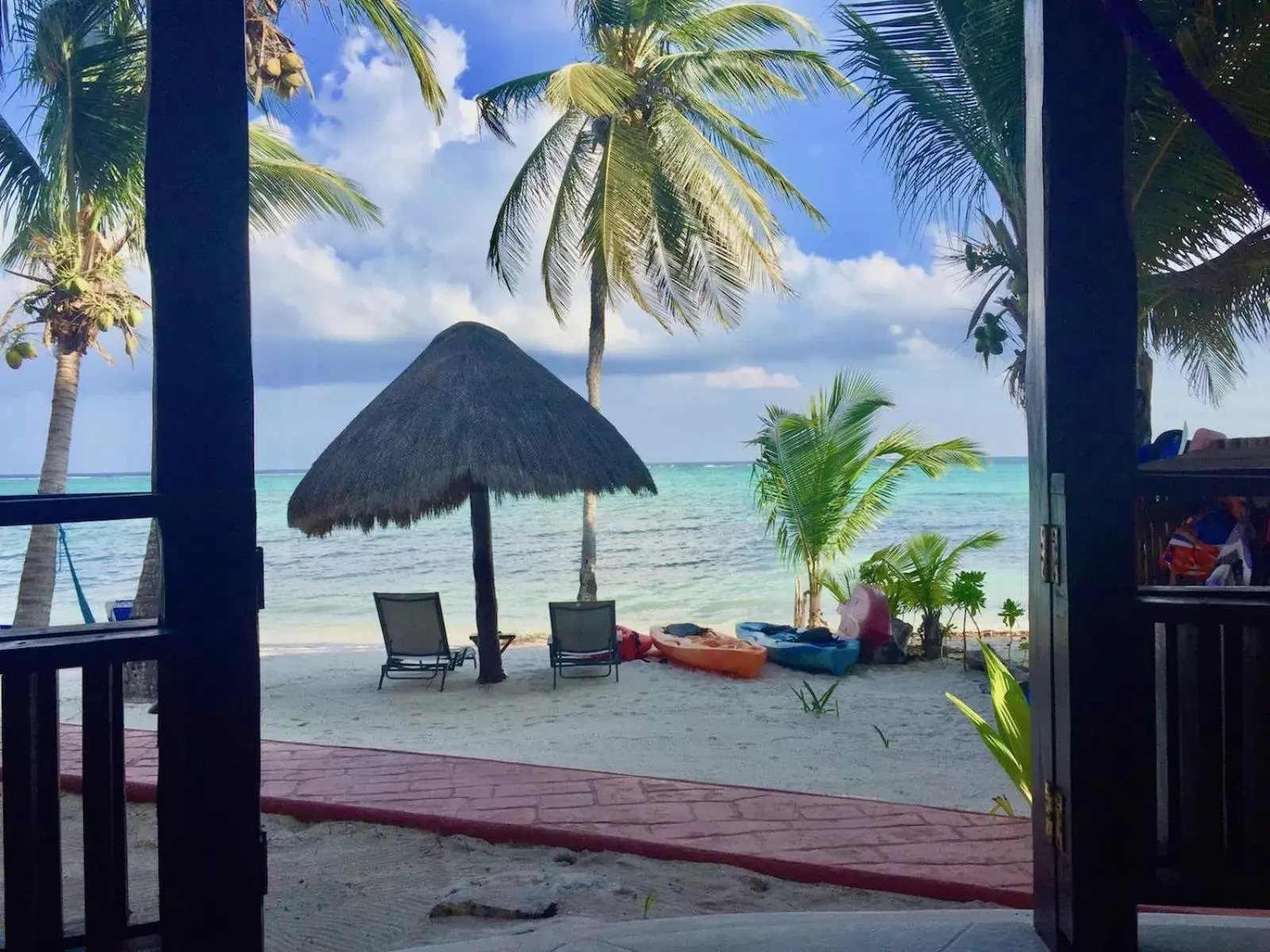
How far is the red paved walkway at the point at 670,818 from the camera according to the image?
3.32 meters

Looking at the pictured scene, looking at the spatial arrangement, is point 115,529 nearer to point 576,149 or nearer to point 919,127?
point 576,149

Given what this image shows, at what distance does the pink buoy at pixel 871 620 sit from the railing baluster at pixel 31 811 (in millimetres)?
8323

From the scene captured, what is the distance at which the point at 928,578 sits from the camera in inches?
388

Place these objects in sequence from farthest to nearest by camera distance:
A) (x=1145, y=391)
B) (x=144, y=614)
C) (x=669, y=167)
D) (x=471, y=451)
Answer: (x=669, y=167) < (x=144, y=614) < (x=1145, y=391) < (x=471, y=451)

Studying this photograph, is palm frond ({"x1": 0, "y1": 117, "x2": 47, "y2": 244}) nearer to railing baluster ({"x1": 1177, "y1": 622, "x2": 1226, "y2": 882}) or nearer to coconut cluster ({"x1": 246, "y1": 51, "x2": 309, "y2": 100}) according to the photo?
coconut cluster ({"x1": 246, "y1": 51, "x2": 309, "y2": 100})

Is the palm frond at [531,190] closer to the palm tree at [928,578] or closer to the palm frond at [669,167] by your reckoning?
the palm frond at [669,167]

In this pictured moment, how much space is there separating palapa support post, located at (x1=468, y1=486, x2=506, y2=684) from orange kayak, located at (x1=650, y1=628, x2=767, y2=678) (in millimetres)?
1586

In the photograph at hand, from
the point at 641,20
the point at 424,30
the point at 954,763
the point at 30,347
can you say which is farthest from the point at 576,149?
the point at 954,763

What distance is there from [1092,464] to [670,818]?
2.39 metres

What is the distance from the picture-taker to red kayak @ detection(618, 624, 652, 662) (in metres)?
9.69

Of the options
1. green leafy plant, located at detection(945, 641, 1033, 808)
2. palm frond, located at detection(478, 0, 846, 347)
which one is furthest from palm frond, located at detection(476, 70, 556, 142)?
green leafy plant, located at detection(945, 641, 1033, 808)

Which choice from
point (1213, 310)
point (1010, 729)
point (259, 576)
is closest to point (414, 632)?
point (1010, 729)

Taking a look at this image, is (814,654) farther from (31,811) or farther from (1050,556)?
(31,811)

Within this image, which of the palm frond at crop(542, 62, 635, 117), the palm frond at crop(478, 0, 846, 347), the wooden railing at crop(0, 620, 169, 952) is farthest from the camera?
the palm frond at crop(478, 0, 846, 347)
